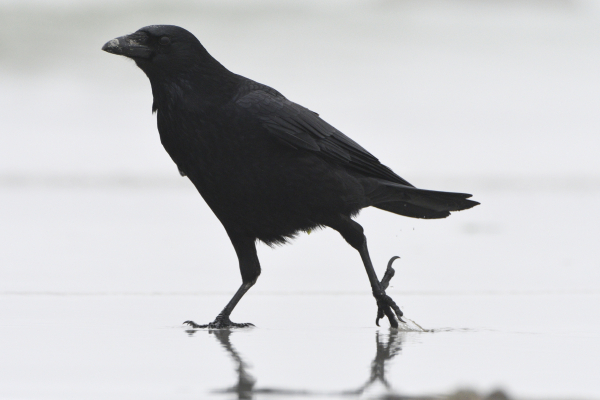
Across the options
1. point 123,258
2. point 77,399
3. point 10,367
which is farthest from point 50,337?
point 123,258

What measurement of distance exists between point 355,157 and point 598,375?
1.94 m

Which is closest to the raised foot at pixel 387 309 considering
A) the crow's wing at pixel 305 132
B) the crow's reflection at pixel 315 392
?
the crow's reflection at pixel 315 392

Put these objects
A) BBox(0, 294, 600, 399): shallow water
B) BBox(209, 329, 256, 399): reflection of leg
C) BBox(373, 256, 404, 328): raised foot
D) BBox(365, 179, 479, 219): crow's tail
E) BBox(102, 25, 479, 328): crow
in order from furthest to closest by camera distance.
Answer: BBox(365, 179, 479, 219): crow's tail, BBox(373, 256, 404, 328): raised foot, BBox(102, 25, 479, 328): crow, BBox(0, 294, 600, 399): shallow water, BBox(209, 329, 256, 399): reflection of leg

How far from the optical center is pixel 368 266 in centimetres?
466

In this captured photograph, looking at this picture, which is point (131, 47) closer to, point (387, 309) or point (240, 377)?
point (387, 309)

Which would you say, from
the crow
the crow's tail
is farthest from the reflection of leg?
the crow's tail

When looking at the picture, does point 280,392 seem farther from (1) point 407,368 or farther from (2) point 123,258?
(2) point 123,258

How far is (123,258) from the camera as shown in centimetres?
714

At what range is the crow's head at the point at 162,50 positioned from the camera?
433cm

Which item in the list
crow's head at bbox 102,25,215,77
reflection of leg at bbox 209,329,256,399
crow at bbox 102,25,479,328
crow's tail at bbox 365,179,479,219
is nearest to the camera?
reflection of leg at bbox 209,329,256,399

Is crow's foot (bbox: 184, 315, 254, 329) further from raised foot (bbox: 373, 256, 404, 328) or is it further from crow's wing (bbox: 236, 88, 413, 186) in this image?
crow's wing (bbox: 236, 88, 413, 186)

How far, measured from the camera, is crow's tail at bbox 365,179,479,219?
189 inches


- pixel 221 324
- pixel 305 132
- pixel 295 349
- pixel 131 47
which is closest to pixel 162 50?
pixel 131 47

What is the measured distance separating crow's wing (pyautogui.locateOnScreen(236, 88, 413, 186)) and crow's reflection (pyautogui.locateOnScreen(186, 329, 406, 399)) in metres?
0.89
